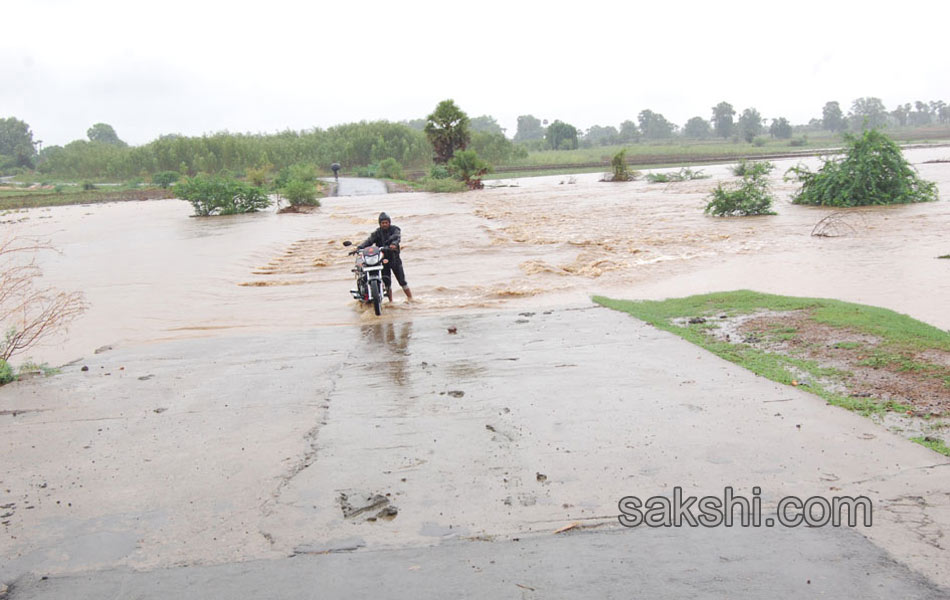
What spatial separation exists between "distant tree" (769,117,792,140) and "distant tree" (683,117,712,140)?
24493mm

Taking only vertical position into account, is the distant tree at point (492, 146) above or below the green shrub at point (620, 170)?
above

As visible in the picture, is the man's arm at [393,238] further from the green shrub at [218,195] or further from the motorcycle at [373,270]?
the green shrub at [218,195]

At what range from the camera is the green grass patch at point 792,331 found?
6285 millimetres

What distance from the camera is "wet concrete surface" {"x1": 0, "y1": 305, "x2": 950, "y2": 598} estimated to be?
348 centimetres

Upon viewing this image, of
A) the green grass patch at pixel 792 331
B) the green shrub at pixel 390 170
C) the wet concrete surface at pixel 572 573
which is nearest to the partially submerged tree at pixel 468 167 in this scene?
the green shrub at pixel 390 170

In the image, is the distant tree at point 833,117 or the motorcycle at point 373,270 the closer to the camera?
the motorcycle at point 373,270

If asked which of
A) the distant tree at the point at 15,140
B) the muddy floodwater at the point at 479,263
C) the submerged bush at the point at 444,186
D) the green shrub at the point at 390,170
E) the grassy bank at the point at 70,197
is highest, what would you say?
the distant tree at the point at 15,140

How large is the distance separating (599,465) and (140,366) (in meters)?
6.14

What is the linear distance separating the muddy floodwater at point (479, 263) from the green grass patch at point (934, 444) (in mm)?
4711

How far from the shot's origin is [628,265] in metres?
15.4

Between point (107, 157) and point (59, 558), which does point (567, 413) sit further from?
point (107, 157)

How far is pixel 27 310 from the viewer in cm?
1281

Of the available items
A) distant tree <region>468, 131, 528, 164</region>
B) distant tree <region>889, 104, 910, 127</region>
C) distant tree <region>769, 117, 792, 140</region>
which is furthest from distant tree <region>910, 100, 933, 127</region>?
distant tree <region>468, 131, 528, 164</region>

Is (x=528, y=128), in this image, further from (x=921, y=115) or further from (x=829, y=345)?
(x=829, y=345)
